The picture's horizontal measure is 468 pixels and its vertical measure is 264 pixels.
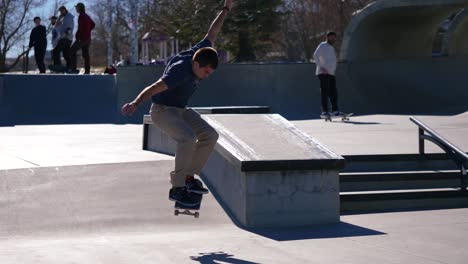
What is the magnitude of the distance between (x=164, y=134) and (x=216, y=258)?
5045mm

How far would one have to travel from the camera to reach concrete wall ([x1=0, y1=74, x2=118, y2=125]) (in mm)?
21078

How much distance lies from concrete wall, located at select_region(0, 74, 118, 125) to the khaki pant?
12.8 metres

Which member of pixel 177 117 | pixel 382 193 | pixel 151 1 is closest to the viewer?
pixel 177 117

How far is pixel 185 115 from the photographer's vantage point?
28.5 feet

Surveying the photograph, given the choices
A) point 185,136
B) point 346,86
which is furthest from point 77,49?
point 185,136

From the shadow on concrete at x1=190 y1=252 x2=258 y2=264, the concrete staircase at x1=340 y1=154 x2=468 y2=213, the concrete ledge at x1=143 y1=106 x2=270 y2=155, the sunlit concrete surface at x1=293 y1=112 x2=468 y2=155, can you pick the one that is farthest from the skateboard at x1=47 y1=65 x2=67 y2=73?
the shadow on concrete at x1=190 y1=252 x2=258 y2=264

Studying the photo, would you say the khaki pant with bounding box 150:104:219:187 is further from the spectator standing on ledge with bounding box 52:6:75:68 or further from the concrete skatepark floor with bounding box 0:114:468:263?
the spectator standing on ledge with bounding box 52:6:75:68

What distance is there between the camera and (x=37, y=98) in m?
21.3

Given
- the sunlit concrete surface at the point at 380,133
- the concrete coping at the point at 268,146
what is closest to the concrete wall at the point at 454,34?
the sunlit concrete surface at the point at 380,133

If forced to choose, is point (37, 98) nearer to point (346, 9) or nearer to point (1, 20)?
point (1, 20)

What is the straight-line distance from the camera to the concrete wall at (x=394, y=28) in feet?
78.3

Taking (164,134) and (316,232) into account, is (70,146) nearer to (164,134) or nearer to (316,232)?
(164,134)

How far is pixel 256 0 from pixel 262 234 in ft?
143

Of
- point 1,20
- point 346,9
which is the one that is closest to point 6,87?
point 1,20
